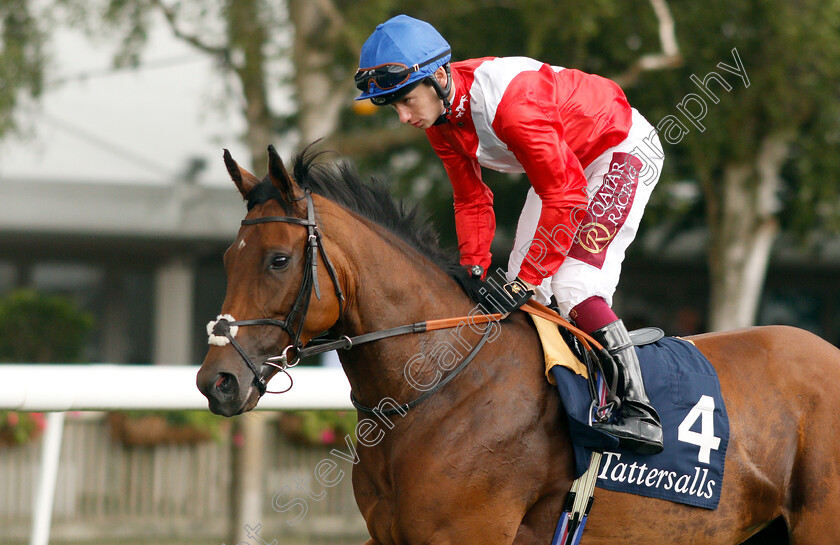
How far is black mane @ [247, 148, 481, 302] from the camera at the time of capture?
2725 mm

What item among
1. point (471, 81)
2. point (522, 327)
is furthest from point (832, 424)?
point (471, 81)

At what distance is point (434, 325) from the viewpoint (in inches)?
106

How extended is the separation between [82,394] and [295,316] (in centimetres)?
135

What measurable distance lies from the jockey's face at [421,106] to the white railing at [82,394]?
1.51 m

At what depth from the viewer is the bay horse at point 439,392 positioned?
2447 millimetres

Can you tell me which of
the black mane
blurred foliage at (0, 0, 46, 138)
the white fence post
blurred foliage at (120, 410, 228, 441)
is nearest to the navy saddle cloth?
the black mane

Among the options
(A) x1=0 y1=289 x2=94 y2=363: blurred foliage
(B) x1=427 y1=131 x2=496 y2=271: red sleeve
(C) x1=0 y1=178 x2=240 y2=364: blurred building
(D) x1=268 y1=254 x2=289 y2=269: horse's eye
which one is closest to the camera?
(D) x1=268 y1=254 x2=289 y2=269: horse's eye

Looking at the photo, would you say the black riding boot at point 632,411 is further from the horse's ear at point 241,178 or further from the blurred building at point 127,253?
the blurred building at point 127,253

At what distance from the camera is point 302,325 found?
2455 millimetres

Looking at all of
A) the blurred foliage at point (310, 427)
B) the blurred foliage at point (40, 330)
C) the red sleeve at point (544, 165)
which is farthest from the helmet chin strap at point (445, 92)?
the blurred foliage at point (40, 330)

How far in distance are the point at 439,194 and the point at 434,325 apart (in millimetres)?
9553

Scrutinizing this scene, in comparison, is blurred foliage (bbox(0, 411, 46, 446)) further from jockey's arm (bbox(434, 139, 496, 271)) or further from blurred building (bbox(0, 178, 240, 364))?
blurred building (bbox(0, 178, 240, 364))

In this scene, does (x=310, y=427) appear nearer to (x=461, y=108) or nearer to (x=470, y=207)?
(x=470, y=207)

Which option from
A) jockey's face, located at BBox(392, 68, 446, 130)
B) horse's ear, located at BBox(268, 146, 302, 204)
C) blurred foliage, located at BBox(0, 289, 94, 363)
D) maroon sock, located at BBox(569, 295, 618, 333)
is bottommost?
maroon sock, located at BBox(569, 295, 618, 333)
